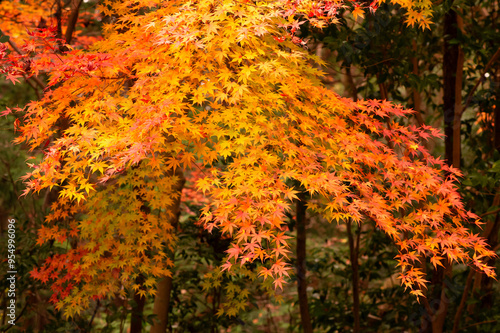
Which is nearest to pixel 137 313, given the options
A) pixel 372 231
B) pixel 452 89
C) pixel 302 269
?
pixel 302 269

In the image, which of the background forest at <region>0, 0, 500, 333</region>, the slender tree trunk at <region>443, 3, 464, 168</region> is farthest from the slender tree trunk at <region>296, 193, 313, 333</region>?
the slender tree trunk at <region>443, 3, 464, 168</region>

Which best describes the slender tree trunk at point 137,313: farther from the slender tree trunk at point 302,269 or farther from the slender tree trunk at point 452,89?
the slender tree trunk at point 452,89

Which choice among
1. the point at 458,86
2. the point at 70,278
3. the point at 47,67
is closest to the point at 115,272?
the point at 70,278

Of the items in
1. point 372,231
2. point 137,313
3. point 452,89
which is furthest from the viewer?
point 372,231

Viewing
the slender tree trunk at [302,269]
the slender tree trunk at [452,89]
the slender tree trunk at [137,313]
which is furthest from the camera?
the slender tree trunk at [302,269]

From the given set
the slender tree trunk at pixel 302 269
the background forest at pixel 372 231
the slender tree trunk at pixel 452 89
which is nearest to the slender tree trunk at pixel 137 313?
the background forest at pixel 372 231

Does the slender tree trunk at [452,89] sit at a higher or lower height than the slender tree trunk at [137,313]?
higher

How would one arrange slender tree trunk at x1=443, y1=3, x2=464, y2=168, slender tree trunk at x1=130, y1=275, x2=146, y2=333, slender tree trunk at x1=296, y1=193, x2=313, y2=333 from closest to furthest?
slender tree trunk at x1=130, y1=275, x2=146, y2=333, slender tree trunk at x1=443, y1=3, x2=464, y2=168, slender tree trunk at x1=296, y1=193, x2=313, y2=333

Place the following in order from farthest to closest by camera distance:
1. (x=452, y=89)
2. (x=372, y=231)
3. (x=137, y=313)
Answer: (x=372, y=231) → (x=452, y=89) → (x=137, y=313)

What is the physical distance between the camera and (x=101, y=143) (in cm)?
257

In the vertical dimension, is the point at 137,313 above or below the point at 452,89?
below

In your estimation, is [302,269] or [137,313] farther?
[302,269]

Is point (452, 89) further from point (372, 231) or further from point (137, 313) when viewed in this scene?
point (137, 313)

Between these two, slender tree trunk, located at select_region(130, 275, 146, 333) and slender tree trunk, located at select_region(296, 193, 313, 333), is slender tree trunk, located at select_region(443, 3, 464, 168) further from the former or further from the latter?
slender tree trunk, located at select_region(130, 275, 146, 333)
